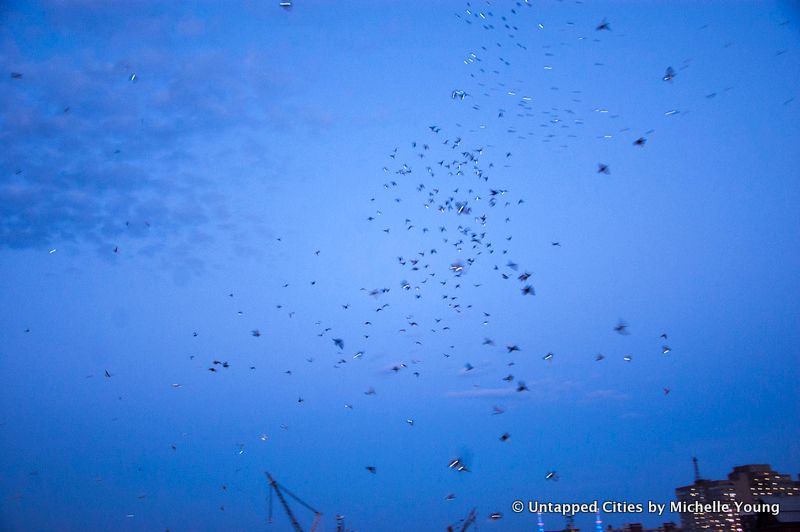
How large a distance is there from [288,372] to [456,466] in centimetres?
851

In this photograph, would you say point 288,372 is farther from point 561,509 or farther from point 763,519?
point 763,519

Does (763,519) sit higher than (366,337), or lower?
lower

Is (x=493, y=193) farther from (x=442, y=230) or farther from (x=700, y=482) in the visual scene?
(x=700, y=482)

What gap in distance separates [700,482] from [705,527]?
986cm

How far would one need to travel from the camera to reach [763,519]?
40250 mm

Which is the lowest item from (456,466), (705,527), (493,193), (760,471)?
(456,466)

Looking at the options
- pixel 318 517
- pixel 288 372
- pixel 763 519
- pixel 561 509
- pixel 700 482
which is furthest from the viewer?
pixel 700 482

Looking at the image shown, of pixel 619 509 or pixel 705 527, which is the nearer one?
pixel 619 509

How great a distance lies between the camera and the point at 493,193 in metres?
18.2

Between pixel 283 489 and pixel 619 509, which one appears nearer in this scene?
pixel 619 509

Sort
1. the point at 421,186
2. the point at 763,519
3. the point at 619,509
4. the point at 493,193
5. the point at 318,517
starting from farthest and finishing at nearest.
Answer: the point at 318,517 → the point at 763,519 → the point at 619,509 → the point at 421,186 → the point at 493,193

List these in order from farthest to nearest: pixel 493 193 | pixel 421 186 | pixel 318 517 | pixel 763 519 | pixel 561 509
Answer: pixel 318 517, pixel 763 519, pixel 561 509, pixel 421 186, pixel 493 193

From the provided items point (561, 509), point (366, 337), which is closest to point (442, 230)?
point (366, 337)

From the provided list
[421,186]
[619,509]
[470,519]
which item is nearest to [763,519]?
[619,509]
